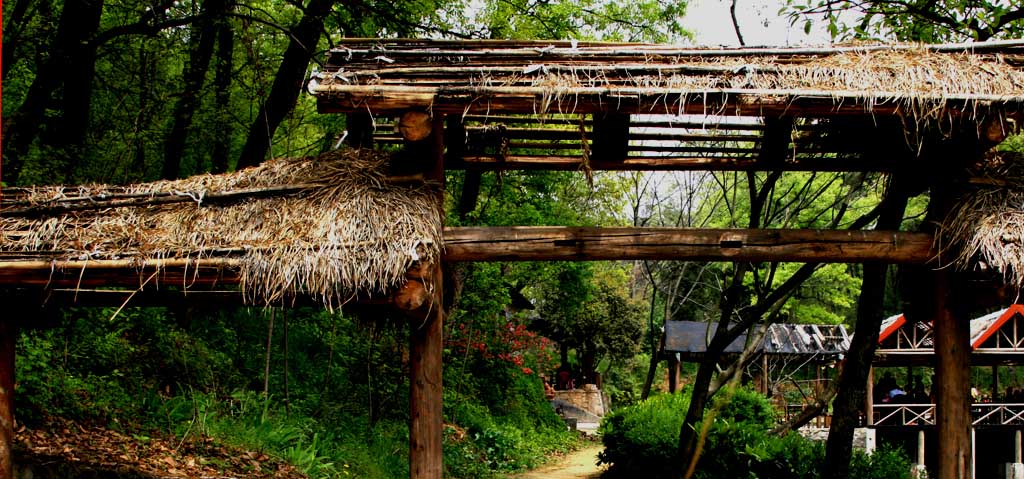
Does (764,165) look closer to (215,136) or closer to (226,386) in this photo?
(226,386)

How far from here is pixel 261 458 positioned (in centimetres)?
894

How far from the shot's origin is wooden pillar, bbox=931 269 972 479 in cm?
635

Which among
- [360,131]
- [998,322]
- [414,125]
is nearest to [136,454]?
[360,131]

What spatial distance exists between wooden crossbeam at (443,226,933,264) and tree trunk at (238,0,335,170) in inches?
230

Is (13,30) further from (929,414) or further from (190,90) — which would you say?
(929,414)

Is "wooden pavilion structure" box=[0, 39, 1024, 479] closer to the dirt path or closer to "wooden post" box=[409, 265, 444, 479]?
"wooden post" box=[409, 265, 444, 479]

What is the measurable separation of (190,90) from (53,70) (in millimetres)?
2181

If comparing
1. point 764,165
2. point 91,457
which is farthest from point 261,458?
point 764,165

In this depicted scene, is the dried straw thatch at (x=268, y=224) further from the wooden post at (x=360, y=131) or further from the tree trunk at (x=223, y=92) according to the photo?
the tree trunk at (x=223, y=92)

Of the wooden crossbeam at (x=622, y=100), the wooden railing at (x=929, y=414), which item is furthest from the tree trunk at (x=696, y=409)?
the wooden railing at (x=929, y=414)

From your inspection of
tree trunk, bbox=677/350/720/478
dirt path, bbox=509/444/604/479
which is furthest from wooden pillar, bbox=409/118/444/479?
dirt path, bbox=509/444/604/479

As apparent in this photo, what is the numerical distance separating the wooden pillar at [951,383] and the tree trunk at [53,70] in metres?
9.63

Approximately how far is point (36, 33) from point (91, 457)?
5.78 meters

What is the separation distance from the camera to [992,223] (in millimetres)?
6070
